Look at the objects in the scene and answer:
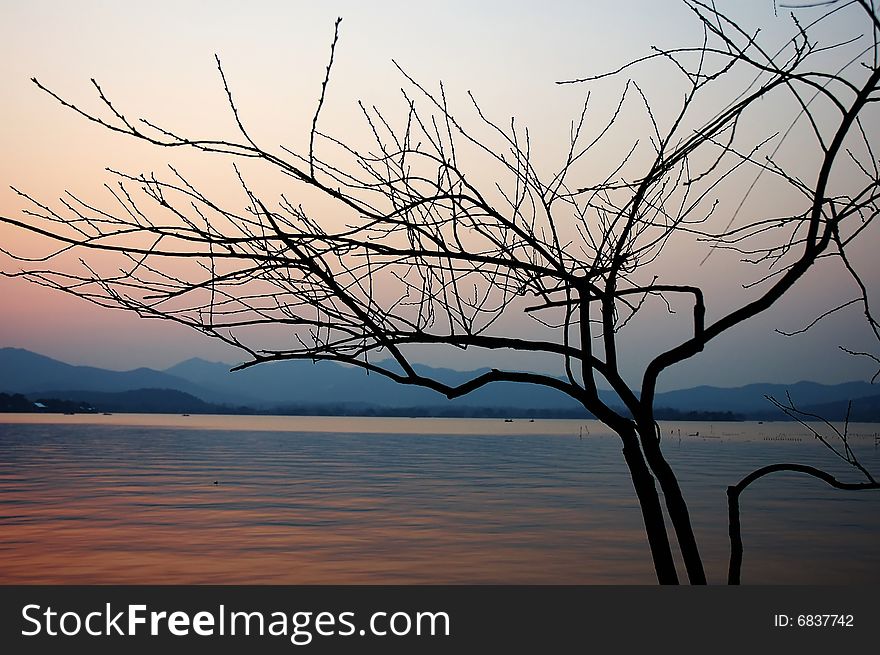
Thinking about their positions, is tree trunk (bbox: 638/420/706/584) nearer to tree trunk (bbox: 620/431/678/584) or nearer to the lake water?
tree trunk (bbox: 620/431/678/584)

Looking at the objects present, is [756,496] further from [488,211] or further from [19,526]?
[488,211]

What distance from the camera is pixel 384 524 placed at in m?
26.8

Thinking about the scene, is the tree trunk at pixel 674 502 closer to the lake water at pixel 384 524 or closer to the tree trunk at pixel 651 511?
the tree trunk at pixel 651 511

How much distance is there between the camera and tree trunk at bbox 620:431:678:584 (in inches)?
112

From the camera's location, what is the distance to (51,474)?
40250 mm

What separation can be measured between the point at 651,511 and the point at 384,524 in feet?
80.4

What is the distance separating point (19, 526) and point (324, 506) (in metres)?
9.01

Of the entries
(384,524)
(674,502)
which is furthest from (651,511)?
(384,524)

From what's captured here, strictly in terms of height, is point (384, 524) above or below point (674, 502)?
below

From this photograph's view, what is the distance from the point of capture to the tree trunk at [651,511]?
2846 millimetres

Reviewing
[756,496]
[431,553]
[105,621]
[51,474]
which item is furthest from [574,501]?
[105,621]

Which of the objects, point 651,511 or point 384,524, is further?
point 384,524

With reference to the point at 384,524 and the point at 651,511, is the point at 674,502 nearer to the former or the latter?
the point at 651,511

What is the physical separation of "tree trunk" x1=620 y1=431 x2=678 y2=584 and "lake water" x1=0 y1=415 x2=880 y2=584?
16.7 meters
